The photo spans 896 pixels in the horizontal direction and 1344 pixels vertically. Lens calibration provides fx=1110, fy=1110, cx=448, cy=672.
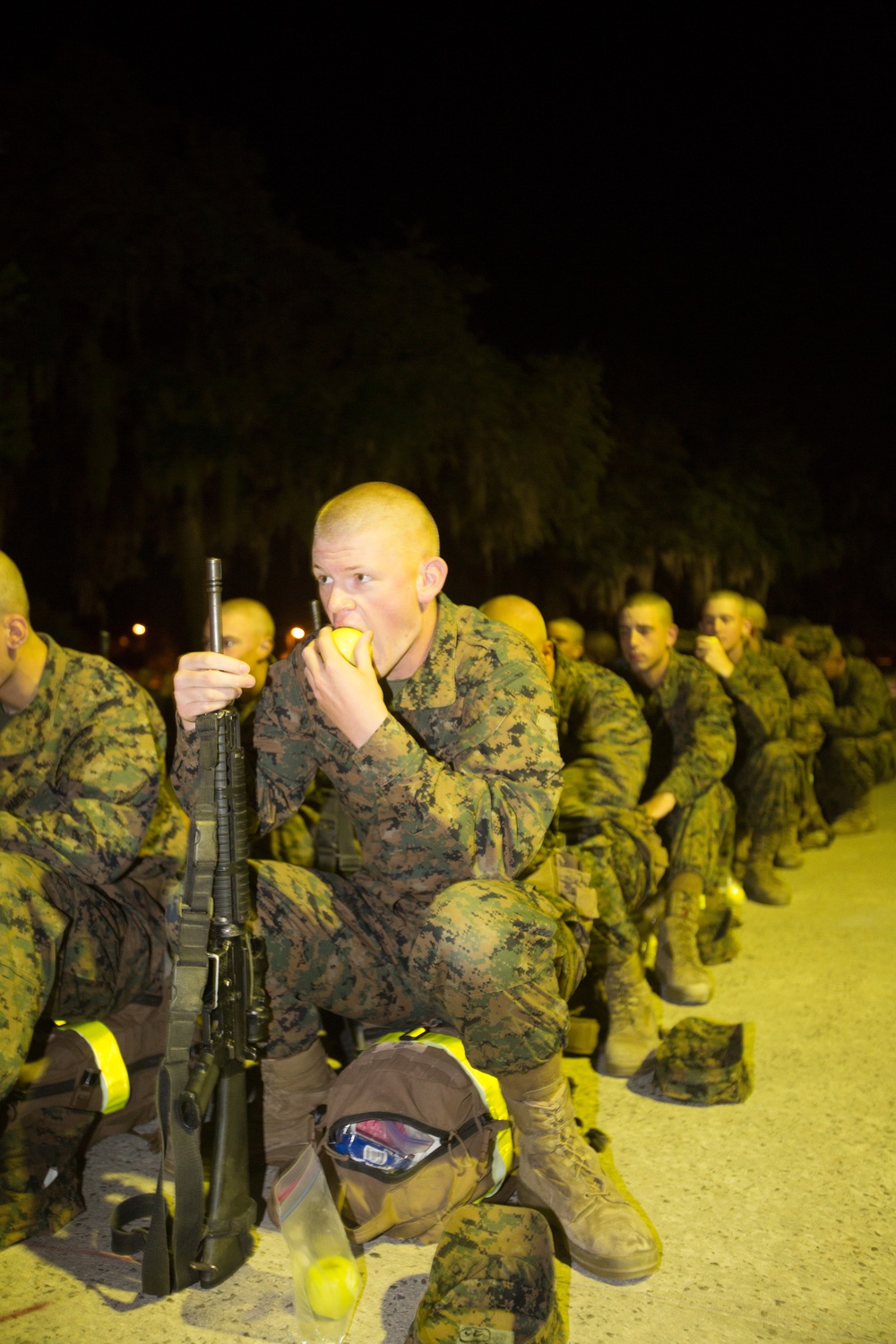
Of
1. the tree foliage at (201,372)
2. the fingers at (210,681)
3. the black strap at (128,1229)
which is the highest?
the tree foliage at (201,372)

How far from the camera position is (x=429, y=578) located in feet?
10.3

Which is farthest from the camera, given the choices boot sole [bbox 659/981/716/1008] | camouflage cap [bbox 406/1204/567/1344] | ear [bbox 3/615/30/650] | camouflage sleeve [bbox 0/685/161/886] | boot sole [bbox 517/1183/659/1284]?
boot sole [bbox 659/981/716/1008]

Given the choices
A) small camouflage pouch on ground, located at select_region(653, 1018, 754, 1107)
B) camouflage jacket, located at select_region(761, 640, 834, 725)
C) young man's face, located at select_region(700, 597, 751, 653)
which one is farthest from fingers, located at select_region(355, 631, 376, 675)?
camouflage jacket, located at select_region(761, 640, 834, 725)

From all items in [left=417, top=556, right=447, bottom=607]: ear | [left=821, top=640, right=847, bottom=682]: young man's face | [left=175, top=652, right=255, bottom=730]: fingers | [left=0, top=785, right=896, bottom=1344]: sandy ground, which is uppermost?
[left=417, top=556, right=447, bottom=607]: ear

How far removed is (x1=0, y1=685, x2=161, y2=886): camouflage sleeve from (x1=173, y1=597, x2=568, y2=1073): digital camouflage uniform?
0.40 m

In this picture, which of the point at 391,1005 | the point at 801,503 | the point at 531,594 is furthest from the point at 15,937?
the point at 801,503

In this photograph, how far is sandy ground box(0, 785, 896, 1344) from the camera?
2389 mm

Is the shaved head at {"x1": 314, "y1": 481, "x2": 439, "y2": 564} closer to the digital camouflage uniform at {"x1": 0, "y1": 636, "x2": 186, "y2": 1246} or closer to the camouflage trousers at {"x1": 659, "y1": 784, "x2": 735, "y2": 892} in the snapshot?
the digital camouflage uniform at {"x1": 0, "y1": 636, "x2": 186, "y2": 1246}

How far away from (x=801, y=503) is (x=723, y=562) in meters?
3.40

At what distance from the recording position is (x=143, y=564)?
15664mm

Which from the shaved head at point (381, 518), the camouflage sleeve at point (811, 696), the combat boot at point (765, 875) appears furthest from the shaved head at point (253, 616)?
the camouflage sleeve at point (811, 696)

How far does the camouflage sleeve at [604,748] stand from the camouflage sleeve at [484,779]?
1779 mm

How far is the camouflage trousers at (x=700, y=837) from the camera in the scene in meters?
5.28

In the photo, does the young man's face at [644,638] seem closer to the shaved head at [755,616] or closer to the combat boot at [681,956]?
the combat boot at [681,956]
